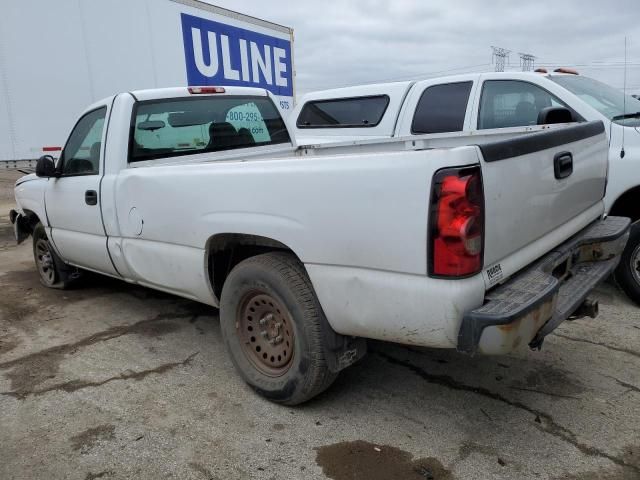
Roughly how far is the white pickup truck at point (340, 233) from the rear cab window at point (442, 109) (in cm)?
119

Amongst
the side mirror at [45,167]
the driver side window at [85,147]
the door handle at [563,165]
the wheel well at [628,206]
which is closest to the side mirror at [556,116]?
the wheel well at [628,206]

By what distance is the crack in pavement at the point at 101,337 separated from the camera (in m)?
3.87

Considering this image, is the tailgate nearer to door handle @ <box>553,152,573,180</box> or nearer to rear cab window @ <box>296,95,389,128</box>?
door handle @ <box>553,152,573,180</box>

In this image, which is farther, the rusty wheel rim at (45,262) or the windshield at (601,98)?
the rusty wheel rim at (45,262)

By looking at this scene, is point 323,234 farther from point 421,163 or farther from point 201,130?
point 201,130

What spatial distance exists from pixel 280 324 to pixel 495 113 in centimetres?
322

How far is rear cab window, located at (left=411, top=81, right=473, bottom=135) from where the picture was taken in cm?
520

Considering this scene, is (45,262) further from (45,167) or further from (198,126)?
(198,126)

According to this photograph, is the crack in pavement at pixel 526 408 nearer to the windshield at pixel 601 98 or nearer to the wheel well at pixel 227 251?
the wheel well at pixel 227 251

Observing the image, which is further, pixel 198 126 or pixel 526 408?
pixel 198 126

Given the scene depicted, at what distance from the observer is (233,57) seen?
36.6 ft

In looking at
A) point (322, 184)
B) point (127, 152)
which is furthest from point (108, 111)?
point (322, 184)

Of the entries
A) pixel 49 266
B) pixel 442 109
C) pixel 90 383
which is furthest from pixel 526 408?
pixel 49 266

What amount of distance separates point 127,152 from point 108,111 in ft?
1.51
